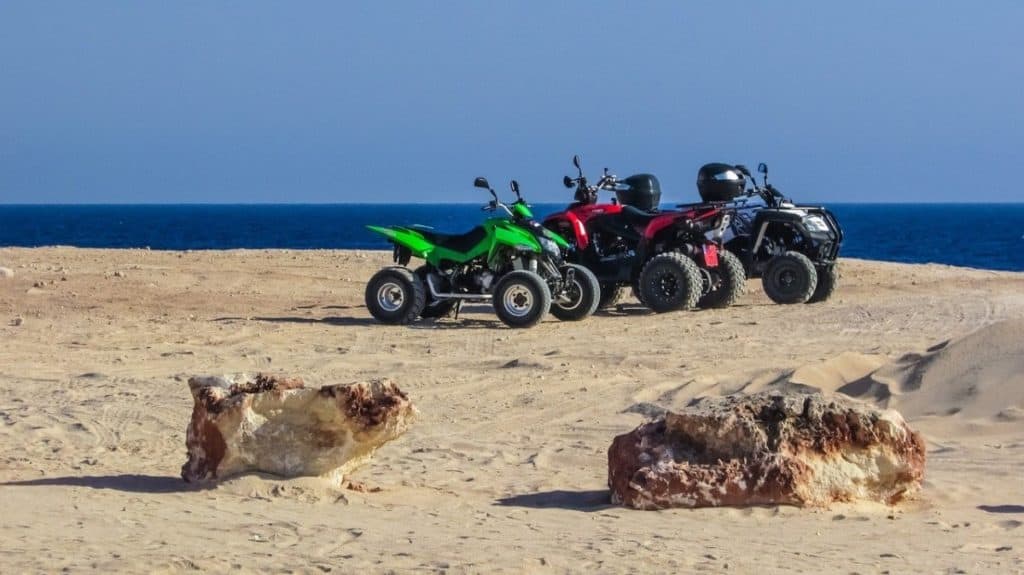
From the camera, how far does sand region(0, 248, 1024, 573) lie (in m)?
5.61

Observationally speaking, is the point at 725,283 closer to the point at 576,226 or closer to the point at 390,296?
the point at 576,226

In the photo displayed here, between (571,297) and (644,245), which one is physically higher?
(644,245)

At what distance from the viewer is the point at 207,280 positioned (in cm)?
1777

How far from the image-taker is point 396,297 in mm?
14164

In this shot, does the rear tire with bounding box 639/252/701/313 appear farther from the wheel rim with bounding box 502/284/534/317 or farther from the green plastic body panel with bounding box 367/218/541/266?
the wheel rim with bounding box 502/284/534/317

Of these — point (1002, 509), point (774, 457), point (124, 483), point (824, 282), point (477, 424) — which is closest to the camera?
point (774, 457)

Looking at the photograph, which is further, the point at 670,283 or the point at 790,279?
the point at 790,279

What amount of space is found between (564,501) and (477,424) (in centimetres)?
221

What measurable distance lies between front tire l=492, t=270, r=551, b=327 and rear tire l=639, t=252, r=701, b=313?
1.58 metres

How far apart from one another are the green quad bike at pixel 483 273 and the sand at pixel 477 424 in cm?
29

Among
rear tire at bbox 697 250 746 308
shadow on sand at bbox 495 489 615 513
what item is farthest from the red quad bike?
shadow on sand at bbox 495 489 615 513

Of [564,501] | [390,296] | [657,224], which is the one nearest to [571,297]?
[657,224]

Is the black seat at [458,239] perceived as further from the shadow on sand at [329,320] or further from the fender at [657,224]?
the fender at [657,224]

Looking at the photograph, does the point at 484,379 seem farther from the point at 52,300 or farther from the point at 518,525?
the point at 52,300
